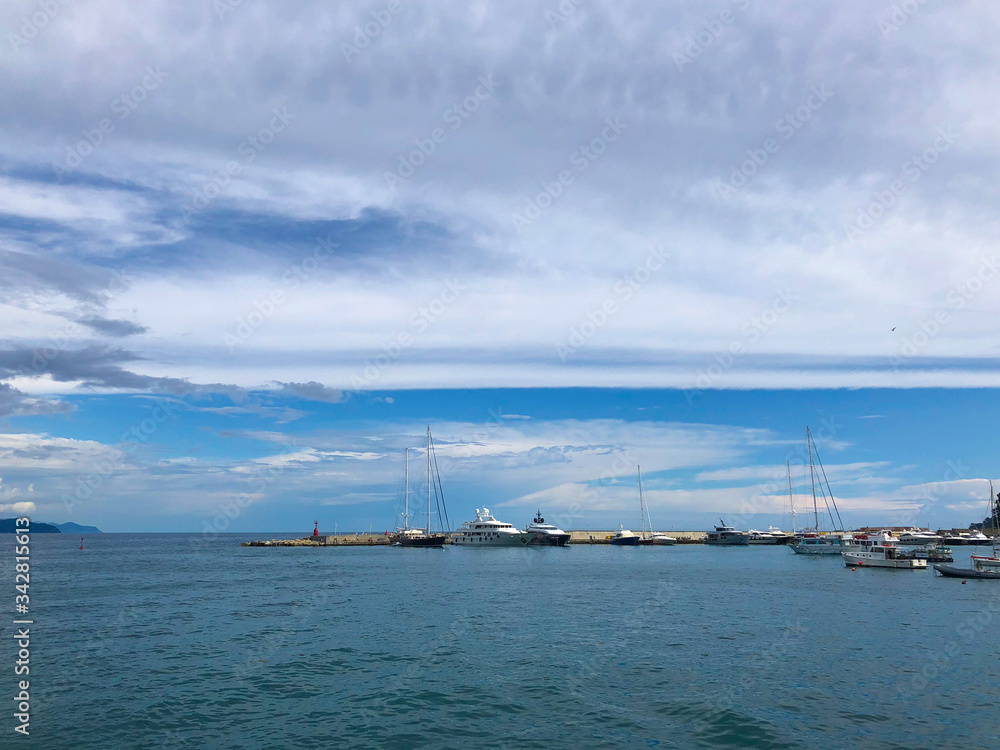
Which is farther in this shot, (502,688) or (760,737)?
(502,688)

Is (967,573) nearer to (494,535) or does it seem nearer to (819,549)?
(819,549)

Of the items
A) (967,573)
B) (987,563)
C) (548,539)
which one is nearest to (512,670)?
(967,573)

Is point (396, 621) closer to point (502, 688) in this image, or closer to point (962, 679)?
point (502, 688)

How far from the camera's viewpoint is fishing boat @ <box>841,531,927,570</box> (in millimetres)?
79312

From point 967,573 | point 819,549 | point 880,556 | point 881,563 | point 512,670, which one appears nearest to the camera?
point 512,670

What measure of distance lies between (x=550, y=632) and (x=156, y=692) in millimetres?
→ 20331

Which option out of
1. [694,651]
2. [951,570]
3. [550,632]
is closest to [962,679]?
[694,651]

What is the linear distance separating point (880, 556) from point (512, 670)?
76.3m

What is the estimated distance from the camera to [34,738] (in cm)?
1956

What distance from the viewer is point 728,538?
176000 mm

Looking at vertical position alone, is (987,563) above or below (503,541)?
above

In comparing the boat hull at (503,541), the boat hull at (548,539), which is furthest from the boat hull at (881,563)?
the boat hull at (503,541)

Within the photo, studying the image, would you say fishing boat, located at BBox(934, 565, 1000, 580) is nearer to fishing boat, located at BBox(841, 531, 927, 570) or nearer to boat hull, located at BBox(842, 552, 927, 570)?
boat hull, located at BBox(842, 552, 927, 570)

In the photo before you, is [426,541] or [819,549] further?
[426,541]
